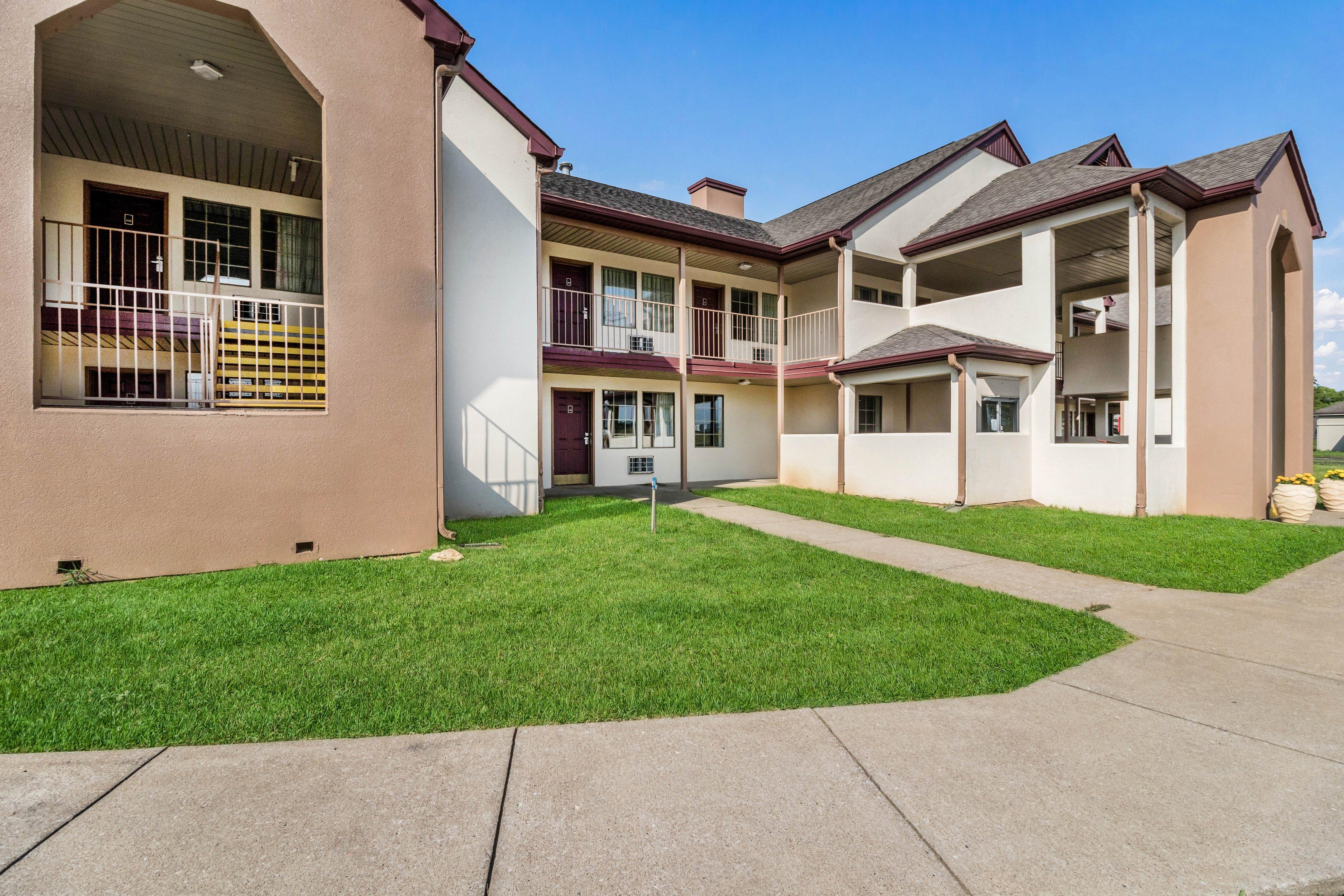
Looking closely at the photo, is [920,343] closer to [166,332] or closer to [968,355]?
[968,355]

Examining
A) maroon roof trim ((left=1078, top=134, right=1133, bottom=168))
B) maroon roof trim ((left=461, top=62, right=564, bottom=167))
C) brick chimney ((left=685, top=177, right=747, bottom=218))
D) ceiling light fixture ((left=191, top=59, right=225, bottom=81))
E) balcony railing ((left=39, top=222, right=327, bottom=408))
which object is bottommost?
balcony railing ((left=39, top=222, right=327, bottom=408))

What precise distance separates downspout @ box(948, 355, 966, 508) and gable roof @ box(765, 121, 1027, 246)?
13.5 ft

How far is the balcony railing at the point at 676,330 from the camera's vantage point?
13562 millimetres

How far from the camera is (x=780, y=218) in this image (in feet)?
59.0

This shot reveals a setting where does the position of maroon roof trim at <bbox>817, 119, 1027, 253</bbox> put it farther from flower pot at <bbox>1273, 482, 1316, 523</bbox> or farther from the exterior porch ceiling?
flower pot at <bbox>1273, 482, 1316, 523</bbox>

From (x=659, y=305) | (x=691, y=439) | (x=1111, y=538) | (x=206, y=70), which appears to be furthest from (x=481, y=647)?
(x=691, y=439)

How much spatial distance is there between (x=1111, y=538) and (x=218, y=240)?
14.3 m

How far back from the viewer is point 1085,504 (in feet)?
36.1

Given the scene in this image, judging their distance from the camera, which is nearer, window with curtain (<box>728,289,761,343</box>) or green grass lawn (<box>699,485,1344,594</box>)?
green grass lawn (<box>699,485,1344,594</box>)

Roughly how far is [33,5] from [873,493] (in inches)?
512

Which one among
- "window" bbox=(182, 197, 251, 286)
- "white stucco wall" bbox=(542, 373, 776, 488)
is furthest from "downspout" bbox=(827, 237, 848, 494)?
"window" bbox=(182, 197, 251, 286)

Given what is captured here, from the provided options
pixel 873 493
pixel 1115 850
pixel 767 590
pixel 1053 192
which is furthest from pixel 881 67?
pixel 1115 850

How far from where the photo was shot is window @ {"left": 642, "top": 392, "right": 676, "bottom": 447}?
49.3ft

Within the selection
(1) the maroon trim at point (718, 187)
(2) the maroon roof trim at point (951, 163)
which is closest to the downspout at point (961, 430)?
(2) the maroon roof trim at point (951, 163)
